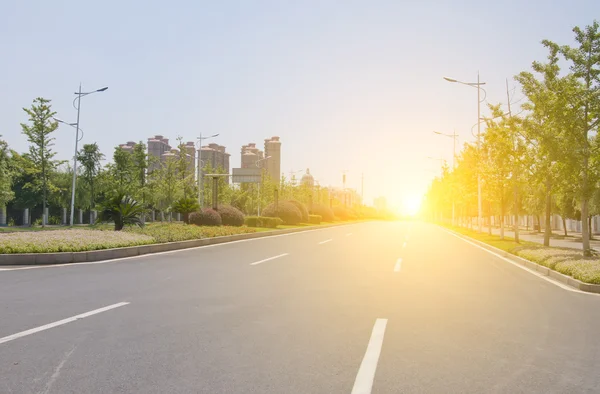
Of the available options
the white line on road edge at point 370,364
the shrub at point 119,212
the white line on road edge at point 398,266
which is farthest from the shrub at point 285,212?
the white line on road edge at point 370,364

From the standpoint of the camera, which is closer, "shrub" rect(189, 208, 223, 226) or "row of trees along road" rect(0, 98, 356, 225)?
"shrub" rect(189, 208, 223, 226)

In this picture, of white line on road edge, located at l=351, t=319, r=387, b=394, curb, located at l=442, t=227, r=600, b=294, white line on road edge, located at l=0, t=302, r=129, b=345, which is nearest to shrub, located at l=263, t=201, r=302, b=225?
curb, located at l=442, t=227, r=600, b=294

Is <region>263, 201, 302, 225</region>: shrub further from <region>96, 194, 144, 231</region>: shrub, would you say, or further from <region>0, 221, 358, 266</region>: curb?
<region>0, 221, 358, 266</region>: curb

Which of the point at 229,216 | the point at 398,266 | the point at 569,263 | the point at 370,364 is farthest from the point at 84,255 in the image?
the point at 229,216

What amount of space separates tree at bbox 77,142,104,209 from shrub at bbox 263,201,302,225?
773 inches

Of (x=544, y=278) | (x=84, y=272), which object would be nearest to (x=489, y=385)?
(x=544, y=278)

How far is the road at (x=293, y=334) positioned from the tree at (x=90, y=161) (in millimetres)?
42928

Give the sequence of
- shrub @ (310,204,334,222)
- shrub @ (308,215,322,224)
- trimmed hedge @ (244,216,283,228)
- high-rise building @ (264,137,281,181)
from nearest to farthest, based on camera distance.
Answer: trimmed hedge @ (244,216,283,228) < shrub @ (308,215,322,224) < shrub @ (310,204,334,222) < high-rise building @ (264,137,281,181)

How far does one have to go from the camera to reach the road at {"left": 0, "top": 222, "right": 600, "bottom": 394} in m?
3.88

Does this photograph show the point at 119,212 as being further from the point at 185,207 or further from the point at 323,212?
the point at 323,212

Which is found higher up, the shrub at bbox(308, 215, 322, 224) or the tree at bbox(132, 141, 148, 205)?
the tree at bbox(132, 141, 148, 205)

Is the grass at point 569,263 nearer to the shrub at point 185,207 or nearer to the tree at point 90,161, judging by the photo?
the shrub at point 185,207

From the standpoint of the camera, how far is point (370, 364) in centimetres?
430

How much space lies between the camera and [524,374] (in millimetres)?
4121
